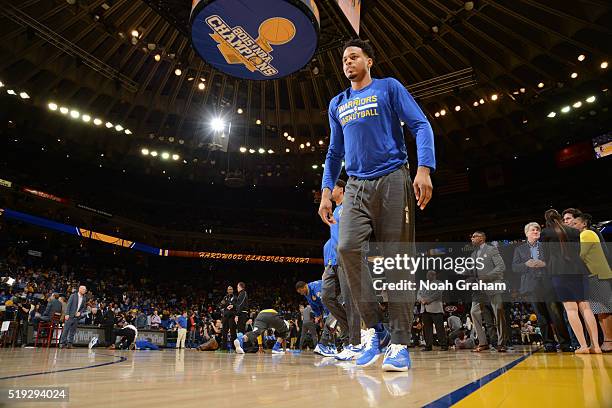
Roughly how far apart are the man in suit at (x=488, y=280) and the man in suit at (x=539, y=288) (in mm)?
529

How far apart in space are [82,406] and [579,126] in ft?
75.9

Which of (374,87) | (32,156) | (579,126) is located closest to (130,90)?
(32,156)

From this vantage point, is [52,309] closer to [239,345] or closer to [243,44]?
[239,345]

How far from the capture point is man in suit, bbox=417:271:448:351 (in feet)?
27.2

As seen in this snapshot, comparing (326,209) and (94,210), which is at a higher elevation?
(94,210)

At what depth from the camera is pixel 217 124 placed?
728 inches

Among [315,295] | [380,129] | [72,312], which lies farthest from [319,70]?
[380,129]

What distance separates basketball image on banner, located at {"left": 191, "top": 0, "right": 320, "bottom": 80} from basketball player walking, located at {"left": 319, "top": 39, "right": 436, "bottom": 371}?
5799 millimetres

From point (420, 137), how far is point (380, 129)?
28 centimetres

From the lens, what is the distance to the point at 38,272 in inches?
778

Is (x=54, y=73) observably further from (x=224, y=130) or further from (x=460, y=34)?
(x=460, y=34)

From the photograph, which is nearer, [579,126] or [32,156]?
[579,126]

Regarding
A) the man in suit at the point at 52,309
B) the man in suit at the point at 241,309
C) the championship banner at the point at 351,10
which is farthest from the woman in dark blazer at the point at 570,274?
the man in suit at the point at 52,309

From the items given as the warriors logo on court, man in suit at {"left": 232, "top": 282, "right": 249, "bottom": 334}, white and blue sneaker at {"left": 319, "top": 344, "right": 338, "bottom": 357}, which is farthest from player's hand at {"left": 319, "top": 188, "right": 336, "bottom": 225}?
man in suit at {"left": 232, "top": 282, "right": 249, "bottom": 334}
